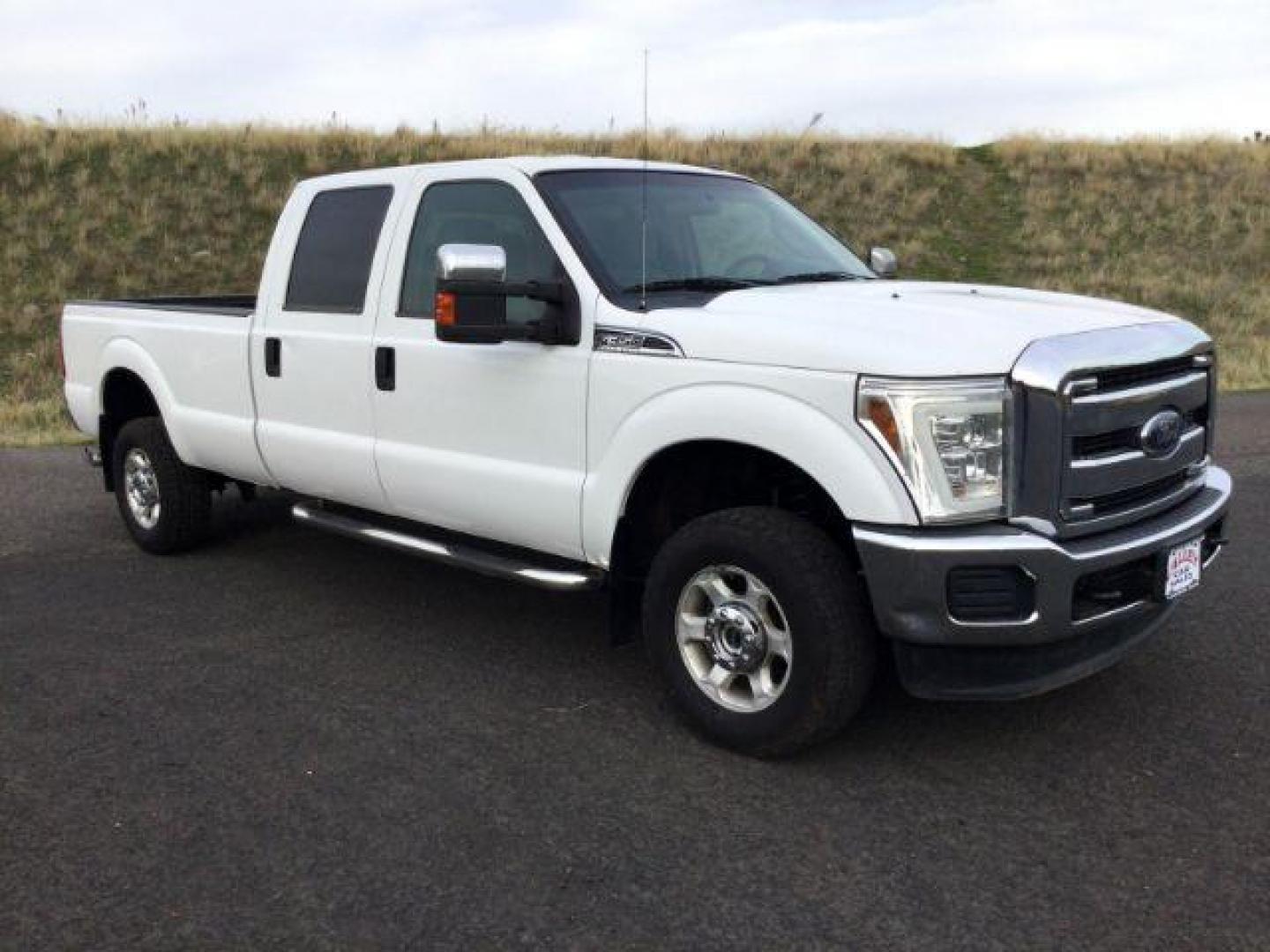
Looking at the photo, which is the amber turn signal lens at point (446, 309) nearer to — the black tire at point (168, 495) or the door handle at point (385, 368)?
the door handle at point (385, 368)

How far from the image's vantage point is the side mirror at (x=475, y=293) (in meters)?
4.13

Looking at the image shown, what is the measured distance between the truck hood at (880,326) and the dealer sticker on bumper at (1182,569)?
754 mm

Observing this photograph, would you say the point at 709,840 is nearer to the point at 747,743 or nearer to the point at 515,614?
the point at 747,743

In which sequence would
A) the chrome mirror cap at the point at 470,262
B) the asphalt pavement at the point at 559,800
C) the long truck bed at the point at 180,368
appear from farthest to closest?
the long truck bed at the point at 180,368 < the chrome mirror cap at the point at 470,262 < the asphalt pavement at the point at 559,800

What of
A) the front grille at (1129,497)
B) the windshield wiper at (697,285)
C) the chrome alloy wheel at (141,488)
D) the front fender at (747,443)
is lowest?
the chrome alloy wheel at (141,488)

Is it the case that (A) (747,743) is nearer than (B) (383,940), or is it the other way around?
(B) (383,940)

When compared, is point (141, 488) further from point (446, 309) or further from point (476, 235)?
point (446, 309)

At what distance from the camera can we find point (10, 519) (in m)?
7.91

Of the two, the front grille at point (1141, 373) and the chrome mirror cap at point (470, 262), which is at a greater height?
the chrome mirror cap at point (470, 262)

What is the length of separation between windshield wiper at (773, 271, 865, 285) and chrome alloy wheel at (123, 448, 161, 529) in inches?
150

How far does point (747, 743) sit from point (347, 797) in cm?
127

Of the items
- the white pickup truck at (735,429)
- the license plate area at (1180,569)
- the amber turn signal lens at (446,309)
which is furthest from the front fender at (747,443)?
the license plate area at (1180,569)

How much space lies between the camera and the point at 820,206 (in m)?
27.1

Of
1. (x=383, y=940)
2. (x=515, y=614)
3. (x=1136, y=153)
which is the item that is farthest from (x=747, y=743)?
(x=1136, y=153)
